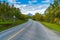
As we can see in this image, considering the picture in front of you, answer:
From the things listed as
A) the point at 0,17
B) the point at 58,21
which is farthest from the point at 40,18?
the point at 58,21

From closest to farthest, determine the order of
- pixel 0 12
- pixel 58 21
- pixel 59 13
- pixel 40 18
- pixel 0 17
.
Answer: pixel 59 13
pixel 58 21
pixel 0 12
pixel 0 17
pixel 40 18

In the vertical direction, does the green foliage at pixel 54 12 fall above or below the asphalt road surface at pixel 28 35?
below

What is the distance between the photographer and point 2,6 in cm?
9162

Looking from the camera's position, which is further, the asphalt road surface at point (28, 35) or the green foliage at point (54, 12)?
the green foliage at point (54, 12)

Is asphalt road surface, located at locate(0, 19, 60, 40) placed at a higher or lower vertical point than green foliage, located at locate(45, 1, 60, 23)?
higher

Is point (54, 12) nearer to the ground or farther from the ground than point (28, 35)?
nearer to the ground

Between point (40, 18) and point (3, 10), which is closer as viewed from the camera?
point (3, 10)

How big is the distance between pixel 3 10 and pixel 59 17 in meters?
29.1

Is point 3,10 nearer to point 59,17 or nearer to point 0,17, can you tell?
point 0,17

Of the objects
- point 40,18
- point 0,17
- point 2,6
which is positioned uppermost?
point 2,6

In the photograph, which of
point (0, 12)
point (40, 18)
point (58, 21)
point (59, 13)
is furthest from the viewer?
point (40, 18)

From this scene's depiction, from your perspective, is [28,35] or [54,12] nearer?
[28,35]

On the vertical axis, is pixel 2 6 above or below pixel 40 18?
above

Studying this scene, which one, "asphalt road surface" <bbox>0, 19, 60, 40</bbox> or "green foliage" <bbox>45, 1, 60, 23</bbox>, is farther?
"green foliage" <bbox>45, 1, 60, 23</bbox>
